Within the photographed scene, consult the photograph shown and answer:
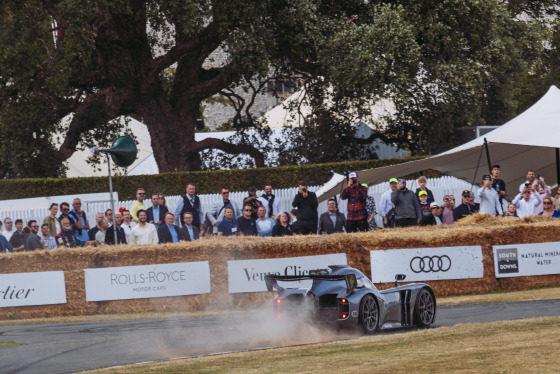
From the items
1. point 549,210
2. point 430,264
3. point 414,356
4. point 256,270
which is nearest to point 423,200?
point 549,210

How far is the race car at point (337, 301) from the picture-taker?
36.6 ft

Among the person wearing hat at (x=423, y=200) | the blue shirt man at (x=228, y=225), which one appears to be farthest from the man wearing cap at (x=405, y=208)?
the blue shirt man at (x=228, y=225)

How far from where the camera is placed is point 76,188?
3322 cm

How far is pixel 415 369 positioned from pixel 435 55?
26.0 metres

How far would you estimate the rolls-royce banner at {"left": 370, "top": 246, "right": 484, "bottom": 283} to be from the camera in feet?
55.1

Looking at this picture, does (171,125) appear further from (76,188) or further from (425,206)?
(425,206)

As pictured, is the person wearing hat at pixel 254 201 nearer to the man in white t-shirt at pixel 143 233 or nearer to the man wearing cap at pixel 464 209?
the man in white t-shirt at pixel 143 233

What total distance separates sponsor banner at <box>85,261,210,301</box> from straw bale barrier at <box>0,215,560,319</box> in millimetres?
100

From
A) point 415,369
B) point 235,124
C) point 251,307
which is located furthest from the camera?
point 235,124

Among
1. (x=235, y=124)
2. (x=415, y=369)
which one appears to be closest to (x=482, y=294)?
(x=415, y=369)

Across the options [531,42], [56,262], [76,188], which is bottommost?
[56,262]

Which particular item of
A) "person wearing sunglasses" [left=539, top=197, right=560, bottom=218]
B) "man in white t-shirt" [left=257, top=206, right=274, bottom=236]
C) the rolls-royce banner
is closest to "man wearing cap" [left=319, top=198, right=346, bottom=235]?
"man in white t-shirt" [left=257, top=206, right=274, bottom=236]

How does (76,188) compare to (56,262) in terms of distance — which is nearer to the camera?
(56,262)

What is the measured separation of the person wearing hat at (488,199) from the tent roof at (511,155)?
171cm
